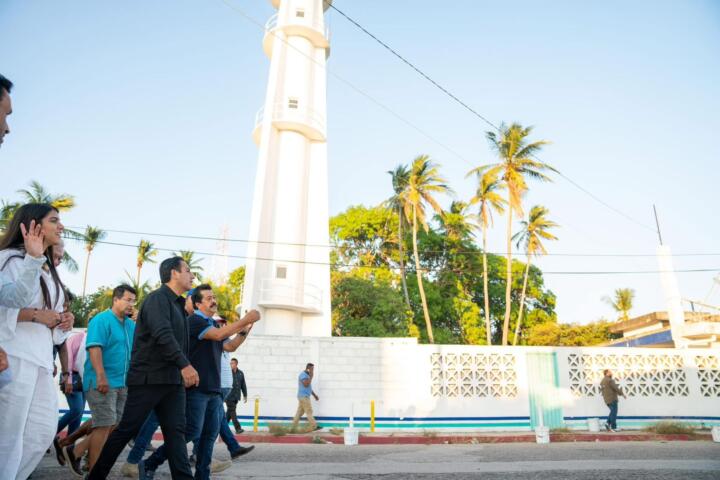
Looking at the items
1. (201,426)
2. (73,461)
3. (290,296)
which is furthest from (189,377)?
(290,296)

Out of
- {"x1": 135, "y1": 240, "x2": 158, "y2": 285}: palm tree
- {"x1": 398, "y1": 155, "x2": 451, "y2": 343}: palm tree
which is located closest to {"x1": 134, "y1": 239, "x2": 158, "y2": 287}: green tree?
{"x1": 135, "y1": 240, "x2": 158, "y2": 285}: palm tree

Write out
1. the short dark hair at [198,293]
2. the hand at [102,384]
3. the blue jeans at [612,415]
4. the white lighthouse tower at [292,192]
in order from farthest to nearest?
1. the white lighthouse tower at [292,192]
2. the blue jeans at [612,415]
3. the short dark hair at [198,293]
4. the hand at [102,384]

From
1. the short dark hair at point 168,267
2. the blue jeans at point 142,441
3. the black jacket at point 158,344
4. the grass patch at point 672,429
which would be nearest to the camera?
the black jacket at point 158,344

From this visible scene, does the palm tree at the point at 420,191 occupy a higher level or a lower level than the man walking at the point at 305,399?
higher

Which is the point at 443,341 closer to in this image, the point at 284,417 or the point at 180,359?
the point at 284,417

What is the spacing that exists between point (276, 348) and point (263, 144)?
10.2 meters

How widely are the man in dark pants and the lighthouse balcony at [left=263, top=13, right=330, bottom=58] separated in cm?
2168

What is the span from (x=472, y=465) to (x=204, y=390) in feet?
12.5

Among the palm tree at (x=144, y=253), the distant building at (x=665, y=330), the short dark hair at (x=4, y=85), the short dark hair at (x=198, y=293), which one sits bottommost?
the short dark hair at (x=198, y=293)

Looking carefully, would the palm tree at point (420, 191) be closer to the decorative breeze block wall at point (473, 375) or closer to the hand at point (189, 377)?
the decorative breeze block wall at point (473, 375)

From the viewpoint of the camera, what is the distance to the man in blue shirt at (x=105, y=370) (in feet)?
16.0

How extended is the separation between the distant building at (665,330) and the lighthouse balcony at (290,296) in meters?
13.9

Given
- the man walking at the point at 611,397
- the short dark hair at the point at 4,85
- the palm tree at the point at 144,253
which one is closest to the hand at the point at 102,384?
the short dark hair at the point at 4,85

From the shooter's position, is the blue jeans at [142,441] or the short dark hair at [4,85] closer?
the short dark hair at [4,85]
